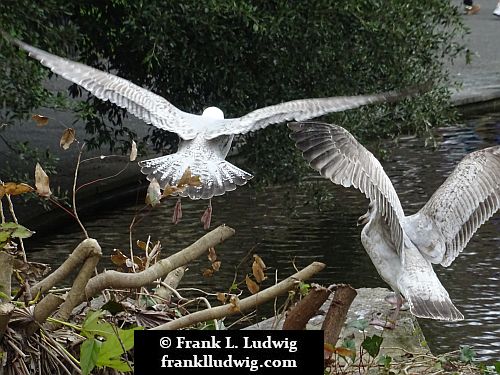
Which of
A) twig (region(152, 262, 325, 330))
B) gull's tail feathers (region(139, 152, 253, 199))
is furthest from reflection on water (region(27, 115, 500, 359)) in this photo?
twig (region(152, 262, 325, 330))

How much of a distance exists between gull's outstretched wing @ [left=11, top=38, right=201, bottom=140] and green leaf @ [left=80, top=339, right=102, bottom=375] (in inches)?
159

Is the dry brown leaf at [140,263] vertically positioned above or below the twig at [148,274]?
below

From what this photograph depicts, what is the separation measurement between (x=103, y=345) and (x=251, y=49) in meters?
5.70

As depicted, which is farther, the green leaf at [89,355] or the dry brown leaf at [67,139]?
the dry brown leaf at [67,139]

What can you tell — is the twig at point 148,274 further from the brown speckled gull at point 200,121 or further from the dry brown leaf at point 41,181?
the brown speckled gull at point 200,121

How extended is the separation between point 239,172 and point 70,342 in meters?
3.28

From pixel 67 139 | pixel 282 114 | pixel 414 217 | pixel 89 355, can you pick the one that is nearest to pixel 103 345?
pixel 89 355

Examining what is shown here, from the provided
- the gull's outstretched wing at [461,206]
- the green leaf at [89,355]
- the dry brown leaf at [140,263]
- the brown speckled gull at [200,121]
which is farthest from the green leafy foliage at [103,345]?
the brown speckled gull at [200,121]

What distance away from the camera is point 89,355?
286cm

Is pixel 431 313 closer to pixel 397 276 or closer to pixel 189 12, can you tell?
pixel 397 276

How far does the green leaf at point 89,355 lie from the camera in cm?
285

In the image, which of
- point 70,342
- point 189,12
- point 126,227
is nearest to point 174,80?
point 189,12

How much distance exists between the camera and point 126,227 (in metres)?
9.32

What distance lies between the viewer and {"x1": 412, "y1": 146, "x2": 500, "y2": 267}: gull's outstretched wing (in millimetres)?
5504
